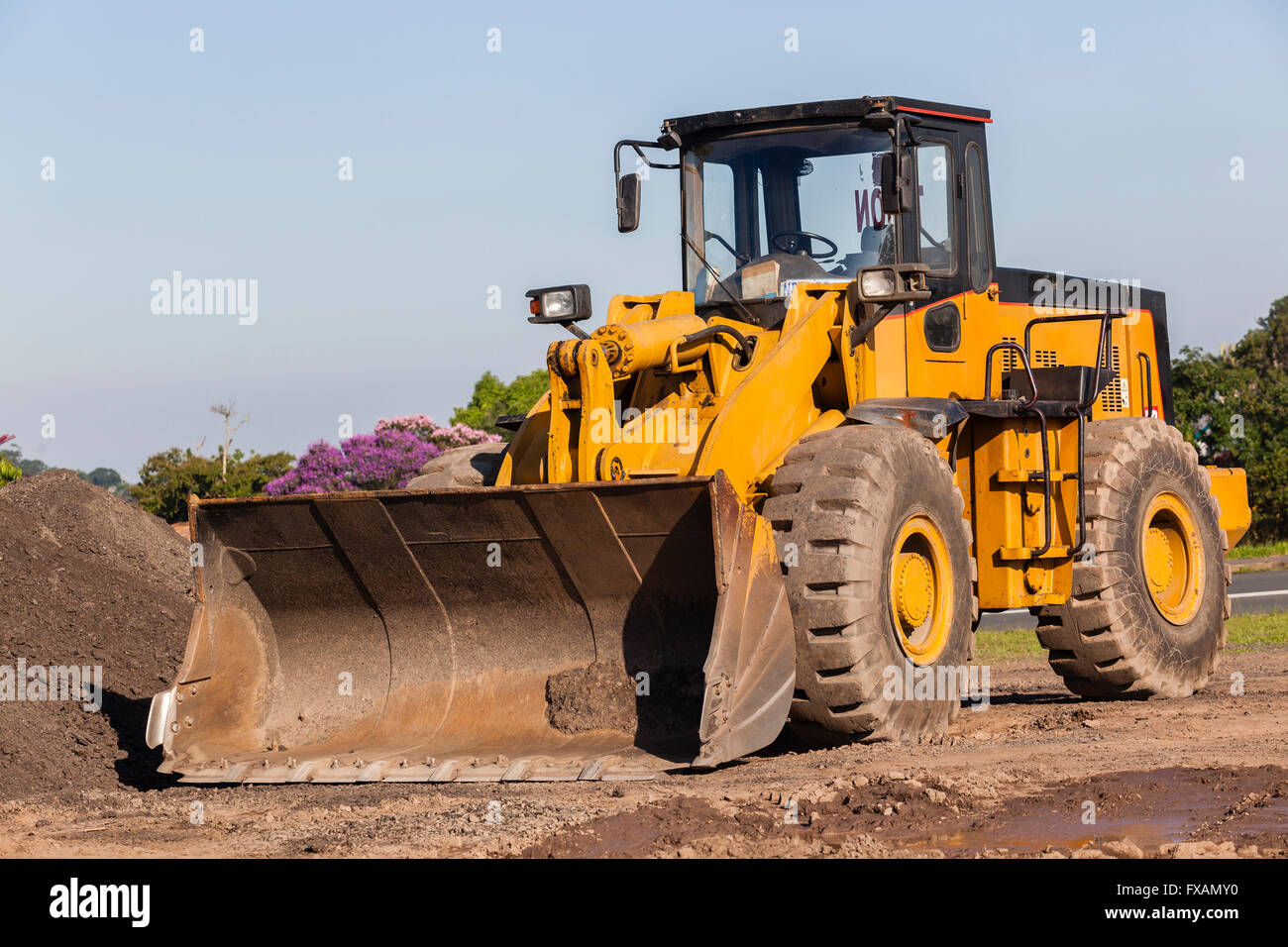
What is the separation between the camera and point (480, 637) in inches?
304

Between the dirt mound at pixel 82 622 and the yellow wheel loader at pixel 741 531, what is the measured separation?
1.29 m

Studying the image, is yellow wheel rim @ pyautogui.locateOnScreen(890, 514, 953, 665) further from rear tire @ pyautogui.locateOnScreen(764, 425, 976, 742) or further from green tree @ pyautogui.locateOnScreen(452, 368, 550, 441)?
green tree @ pyautogui.locateOnScreen(452, 368, 550, 441)

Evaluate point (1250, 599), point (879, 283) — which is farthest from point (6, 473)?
point (1250, 599)

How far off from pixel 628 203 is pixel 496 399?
2386cm

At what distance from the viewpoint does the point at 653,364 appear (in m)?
7.98

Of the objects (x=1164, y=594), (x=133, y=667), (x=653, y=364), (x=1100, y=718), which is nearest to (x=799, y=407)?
(x=653, y=364)

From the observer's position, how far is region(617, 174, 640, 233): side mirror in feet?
29.1

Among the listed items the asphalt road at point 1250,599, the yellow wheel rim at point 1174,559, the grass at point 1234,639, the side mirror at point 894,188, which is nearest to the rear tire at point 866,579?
the side mirror at point 894,188

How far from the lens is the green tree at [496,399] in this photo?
101ft

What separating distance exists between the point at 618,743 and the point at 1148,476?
14.1ft

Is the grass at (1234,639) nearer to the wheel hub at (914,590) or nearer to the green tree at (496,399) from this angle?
the wheel hub at (914,590)

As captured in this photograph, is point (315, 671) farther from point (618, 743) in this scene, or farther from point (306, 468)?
point (306, 468)

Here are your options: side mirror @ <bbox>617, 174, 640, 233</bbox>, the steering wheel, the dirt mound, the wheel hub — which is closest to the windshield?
the steering wheel

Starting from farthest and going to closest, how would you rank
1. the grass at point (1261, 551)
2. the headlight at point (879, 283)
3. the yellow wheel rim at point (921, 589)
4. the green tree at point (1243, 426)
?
the green tree at point (1243, 426) < the grass at point (1261, 551) < the headlight at point (879, 283) < the yellow wheel rim at point (921, 589)
